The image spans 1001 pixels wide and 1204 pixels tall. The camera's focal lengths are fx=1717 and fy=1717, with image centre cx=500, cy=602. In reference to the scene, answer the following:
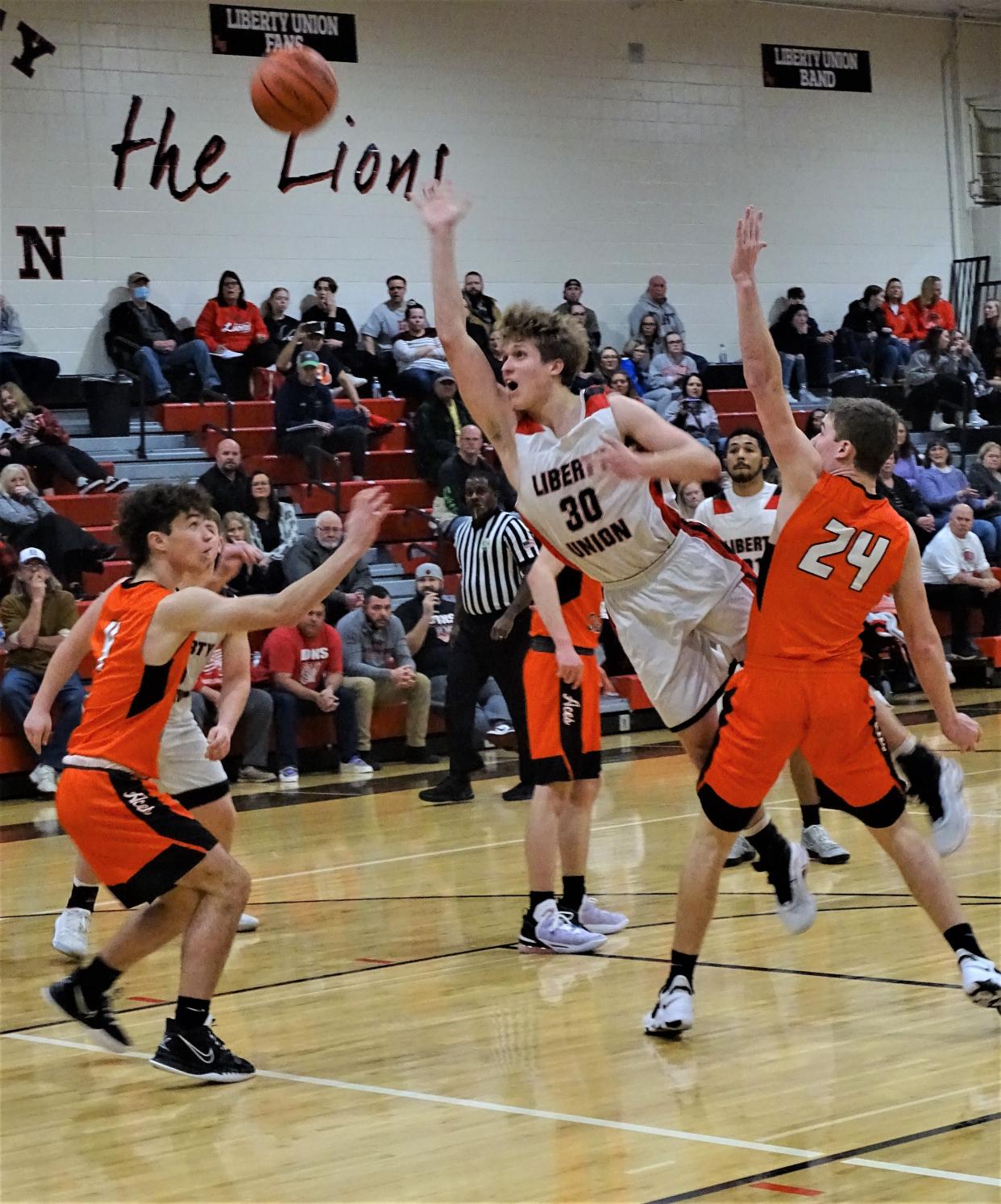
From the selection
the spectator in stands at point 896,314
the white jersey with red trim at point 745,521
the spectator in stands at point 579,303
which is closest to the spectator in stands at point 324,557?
the white jersey with red trim at point 745,521

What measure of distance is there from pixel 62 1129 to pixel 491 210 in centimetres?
1561

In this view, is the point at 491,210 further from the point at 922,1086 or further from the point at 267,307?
the point at 922,1086

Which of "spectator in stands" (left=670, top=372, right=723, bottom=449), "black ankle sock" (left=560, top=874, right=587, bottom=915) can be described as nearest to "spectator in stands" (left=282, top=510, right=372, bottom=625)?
"spectator in stands" (left=670, top=372, right=723, bottom=449)

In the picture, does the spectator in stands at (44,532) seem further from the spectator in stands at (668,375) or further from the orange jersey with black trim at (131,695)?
the orange jersey with black trim at (131,695)

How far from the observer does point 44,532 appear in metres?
12.2

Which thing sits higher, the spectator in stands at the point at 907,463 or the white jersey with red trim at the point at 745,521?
the white jersey with red trim at the point at 745,521

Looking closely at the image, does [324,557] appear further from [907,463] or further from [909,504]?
[907,463]

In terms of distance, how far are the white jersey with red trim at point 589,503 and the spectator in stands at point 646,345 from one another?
1270 centimetres

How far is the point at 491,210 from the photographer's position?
61.3ft

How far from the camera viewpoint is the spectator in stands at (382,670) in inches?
469

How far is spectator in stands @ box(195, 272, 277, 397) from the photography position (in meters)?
15.8

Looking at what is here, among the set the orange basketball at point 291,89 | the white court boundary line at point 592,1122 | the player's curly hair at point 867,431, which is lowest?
the white court boundary line at point 592,1122

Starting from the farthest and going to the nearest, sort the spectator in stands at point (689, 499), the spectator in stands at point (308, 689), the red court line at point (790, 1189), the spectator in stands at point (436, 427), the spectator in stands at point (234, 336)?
the spectator in stands at point (234, 336) < the spectator in stands at point (436, 427) < the spectator in stands at point (308, 689) < the spectator in stands at point (689, 499) < the red court line at point (790, 1189)

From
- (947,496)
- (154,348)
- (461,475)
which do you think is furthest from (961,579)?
(154,348)
